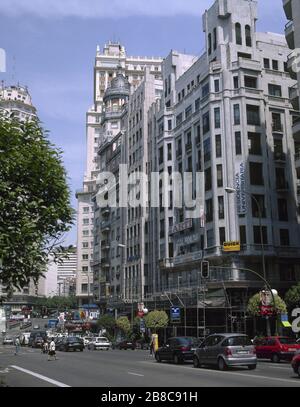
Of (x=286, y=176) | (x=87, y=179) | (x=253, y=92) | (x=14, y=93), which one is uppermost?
(x=14, y=93)

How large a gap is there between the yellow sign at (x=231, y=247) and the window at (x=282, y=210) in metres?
7.38

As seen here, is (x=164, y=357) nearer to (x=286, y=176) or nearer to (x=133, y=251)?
(x=286, y=176)

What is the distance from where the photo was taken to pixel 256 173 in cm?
5388

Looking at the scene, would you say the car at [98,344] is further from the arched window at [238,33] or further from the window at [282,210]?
the arched window at [238,33]

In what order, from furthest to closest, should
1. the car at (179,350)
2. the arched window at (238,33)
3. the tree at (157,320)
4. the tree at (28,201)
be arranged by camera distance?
1. the arched window at (238,33)
2. the tree at (157,320)
3. the car at (179,350)
4. the tree at (28,201)

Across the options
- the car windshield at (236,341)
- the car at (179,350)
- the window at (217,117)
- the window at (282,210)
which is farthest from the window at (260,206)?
the car windshield at (236,341)

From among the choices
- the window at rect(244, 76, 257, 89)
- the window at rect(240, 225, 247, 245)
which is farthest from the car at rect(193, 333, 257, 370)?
the window at rect(244, 76, 257, 89)

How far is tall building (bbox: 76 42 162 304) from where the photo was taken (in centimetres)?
13788

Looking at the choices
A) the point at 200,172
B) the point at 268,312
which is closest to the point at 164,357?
the point at 268,312

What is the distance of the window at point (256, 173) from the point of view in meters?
53.6

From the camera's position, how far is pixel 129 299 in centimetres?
7575

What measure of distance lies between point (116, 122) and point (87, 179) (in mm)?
44608

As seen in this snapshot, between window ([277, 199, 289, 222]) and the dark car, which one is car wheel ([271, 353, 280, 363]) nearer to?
the dark car

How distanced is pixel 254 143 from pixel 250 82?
6872 mm
